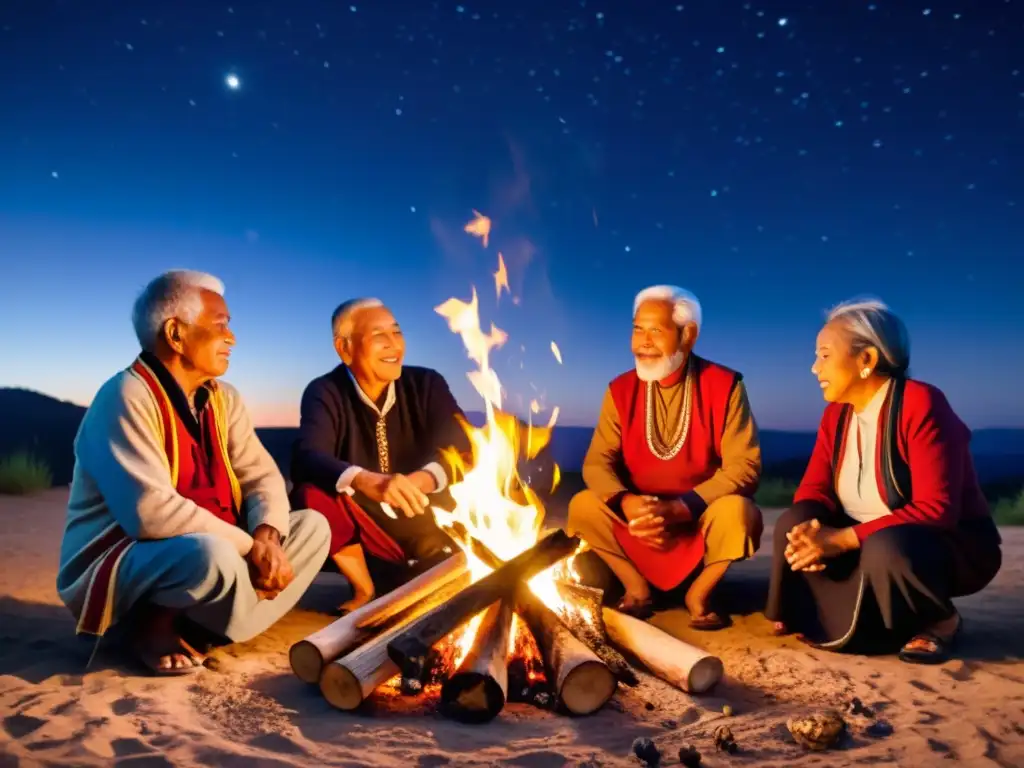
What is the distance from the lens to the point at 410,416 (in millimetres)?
6152

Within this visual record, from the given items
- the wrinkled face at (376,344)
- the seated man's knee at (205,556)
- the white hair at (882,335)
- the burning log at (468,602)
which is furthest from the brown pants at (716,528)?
the seated man's knee at (205,556)

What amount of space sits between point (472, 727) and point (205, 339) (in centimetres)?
243

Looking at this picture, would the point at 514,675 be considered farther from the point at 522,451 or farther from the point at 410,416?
the point at 410,416

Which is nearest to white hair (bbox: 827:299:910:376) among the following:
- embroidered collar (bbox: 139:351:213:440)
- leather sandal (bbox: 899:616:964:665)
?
leather sandal (bbox: 899:616:964:665)

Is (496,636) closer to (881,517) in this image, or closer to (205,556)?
(205,556)

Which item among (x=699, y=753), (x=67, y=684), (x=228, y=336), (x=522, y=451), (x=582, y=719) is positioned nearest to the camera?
(x=699, y=753)

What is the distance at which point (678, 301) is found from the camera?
5680 millimetres

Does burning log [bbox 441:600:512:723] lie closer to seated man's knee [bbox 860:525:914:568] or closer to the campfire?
the campfire

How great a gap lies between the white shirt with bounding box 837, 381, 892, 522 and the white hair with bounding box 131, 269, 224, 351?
3755 millimetres

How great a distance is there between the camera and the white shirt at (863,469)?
4.86 meters

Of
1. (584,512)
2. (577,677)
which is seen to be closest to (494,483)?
(584,512)

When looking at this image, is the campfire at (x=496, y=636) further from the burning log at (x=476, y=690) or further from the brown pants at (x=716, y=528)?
the brown pants at (x=716, y=528)

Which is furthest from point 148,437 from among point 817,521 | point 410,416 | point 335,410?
point 817,521

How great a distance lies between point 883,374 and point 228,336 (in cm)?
369
